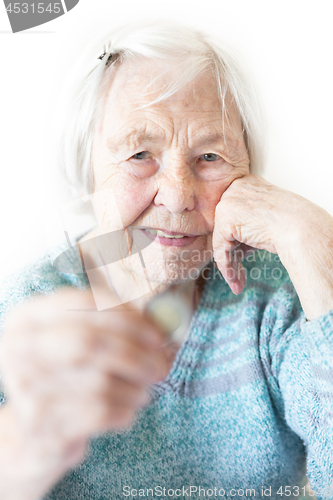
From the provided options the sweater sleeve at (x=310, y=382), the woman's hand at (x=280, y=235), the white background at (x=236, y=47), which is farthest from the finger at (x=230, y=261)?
the white background at (x=236, y=47)

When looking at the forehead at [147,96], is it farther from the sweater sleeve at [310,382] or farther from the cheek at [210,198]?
the sweater sleeve at [310,382]

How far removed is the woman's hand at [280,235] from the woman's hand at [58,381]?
1.05 feet

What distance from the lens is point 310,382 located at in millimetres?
832

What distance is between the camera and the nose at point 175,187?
79cm

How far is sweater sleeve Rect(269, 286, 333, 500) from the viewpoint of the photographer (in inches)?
29.4

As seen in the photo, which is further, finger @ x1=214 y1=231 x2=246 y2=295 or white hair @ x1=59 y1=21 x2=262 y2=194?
finger @ x1=214 y1=231 x2=246 y2=295

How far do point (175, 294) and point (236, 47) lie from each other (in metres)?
0.55

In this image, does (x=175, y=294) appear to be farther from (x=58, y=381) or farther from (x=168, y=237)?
(x=58, y=381)

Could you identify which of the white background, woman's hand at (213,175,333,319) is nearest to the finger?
woman's hand at (213,175,333,319)

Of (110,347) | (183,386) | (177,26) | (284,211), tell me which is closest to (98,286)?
(110,347)

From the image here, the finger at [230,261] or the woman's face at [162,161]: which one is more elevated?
the woman's face at [162,161]

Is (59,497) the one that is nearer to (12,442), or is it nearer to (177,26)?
(12,442)

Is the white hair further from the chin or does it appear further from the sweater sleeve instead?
the sweater sleeve

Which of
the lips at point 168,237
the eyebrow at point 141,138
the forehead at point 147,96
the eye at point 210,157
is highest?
the forehead at point 147,96
